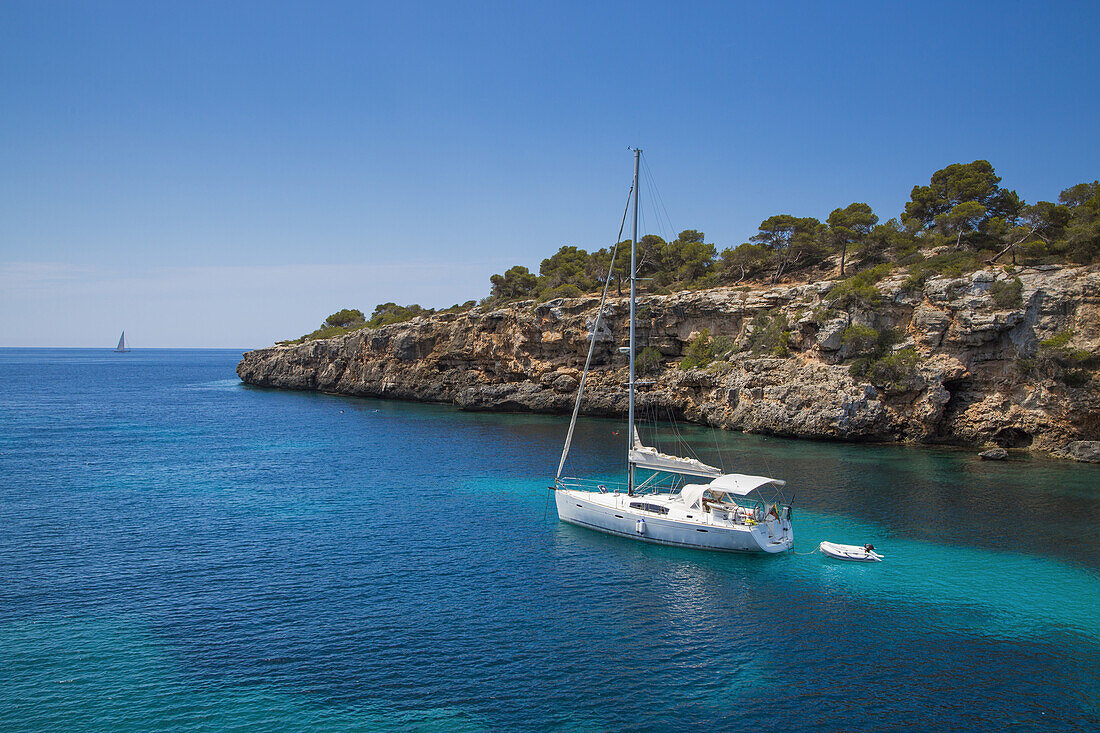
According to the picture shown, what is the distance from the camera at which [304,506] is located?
37406 mm

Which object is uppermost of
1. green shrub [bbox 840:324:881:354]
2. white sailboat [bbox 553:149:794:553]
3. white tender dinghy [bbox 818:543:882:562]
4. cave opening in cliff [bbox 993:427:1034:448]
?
green shrub [bbox 840:324:881:354]

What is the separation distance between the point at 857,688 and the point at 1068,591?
12.9 meters

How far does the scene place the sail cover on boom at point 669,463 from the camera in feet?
103

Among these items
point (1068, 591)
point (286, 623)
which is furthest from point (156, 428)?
point (1068, 591)

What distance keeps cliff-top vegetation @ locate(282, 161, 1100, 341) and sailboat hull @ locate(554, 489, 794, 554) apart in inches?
934

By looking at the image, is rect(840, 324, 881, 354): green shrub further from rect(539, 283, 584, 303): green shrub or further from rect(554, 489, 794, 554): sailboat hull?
rect(539, 283, 584, 303): green shrub

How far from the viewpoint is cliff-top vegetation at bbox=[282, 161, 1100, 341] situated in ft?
190

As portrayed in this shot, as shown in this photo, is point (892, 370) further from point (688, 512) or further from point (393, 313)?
point (393, 313)

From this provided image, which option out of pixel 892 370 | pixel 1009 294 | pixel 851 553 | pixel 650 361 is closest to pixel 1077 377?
pixel 1009 294

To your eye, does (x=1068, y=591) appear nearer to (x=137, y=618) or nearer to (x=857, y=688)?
(x=857, y=688)

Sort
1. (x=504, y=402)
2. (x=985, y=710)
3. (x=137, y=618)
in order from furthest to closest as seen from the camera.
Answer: (x=504, y=402) → (x=137, y=618) → (x=985, y=710)

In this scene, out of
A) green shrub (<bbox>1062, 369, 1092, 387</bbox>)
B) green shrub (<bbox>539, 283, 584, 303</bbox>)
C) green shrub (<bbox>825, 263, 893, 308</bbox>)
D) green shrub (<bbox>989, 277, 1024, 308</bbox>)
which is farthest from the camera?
green shrub (<bbox>539, 283, 584, 303</bbox>)

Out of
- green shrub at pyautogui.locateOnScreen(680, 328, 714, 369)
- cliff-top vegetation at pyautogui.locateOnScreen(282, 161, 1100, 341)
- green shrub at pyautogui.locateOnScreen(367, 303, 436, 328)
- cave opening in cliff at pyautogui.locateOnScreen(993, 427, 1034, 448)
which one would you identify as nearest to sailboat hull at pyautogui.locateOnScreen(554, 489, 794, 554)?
cliff-top vegetation at pyautogui.locateOnScreen(282, 161, 1100, 341)

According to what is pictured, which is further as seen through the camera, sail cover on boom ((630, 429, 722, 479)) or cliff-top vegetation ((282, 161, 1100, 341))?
cliff-top vegetation ((282, 161, 1100, 341))
